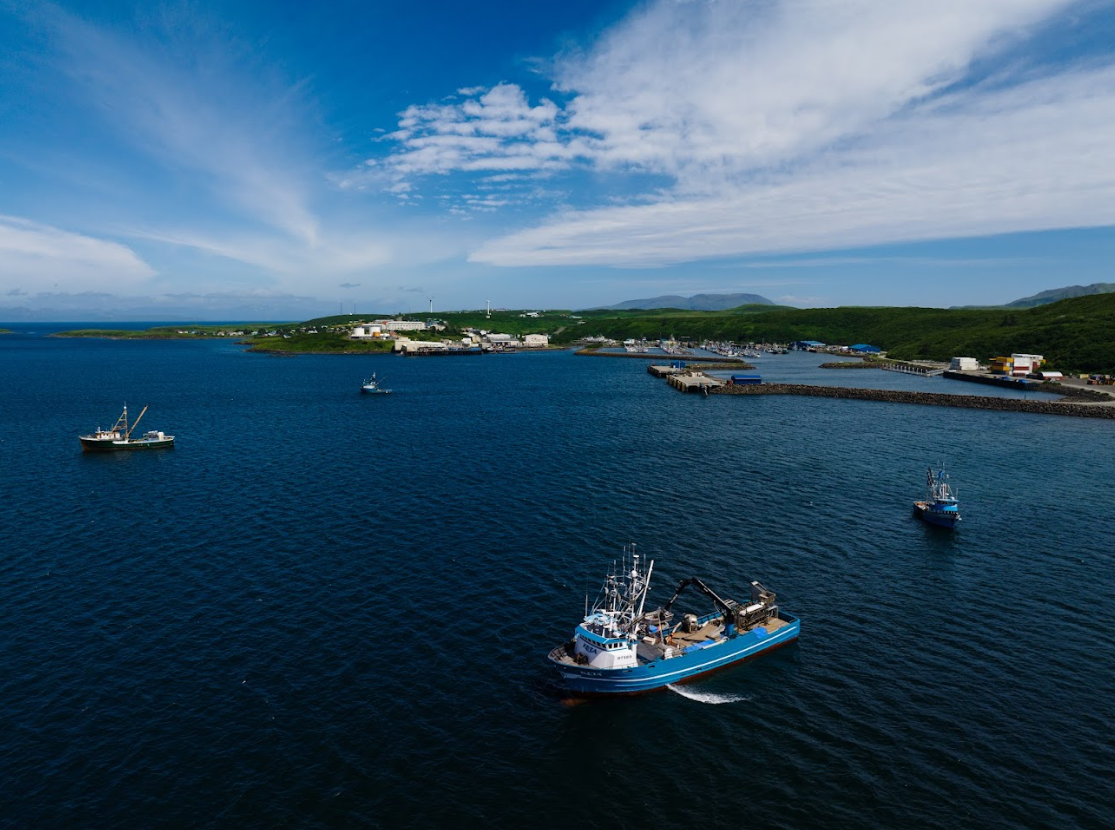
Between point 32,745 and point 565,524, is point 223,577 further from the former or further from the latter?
point 565,524

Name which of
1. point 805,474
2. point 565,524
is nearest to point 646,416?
point 805,474

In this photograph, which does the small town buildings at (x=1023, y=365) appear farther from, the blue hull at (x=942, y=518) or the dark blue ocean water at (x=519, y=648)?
the blue hull at (x=942, y=518)

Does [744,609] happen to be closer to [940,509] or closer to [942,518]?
[942,518]

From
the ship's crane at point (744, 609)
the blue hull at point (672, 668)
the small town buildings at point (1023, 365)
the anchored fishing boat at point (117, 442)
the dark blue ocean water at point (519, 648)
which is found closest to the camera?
the dark blue ocean water at point (519, 648)

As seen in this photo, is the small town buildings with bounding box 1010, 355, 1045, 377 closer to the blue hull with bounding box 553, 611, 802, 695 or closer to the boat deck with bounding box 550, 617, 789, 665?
the blue hull with bounding box 553, 611, 802, 695

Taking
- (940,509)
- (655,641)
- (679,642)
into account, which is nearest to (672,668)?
(655,641)

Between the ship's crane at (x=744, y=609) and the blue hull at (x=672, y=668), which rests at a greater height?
the ship's crane at (x=744, y=609)

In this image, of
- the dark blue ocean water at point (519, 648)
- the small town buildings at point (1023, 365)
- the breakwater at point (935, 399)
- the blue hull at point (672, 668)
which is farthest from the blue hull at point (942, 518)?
the small town buildings at point (1023, 365)
